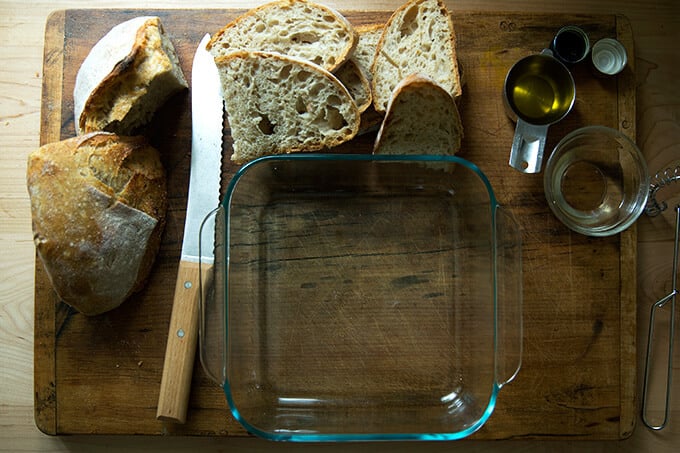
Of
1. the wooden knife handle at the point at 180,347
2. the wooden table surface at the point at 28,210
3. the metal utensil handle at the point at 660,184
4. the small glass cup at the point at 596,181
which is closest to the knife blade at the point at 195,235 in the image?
the wooden knife handle at the point at 180,347

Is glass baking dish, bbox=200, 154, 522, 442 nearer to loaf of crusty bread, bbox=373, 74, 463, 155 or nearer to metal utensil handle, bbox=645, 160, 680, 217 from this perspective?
loaf of crusty bread, bbox=373, 74, 463, 155

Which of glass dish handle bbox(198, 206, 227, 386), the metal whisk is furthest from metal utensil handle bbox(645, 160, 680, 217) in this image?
glass dish handle bbox(198, 206, 227, 386)

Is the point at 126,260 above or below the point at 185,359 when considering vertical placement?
above

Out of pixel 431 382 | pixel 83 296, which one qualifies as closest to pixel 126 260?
pixel 83 296

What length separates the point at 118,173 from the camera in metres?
1.07

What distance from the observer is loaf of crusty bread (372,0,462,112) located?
1.10 metres

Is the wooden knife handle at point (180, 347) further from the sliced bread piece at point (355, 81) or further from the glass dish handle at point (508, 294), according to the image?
the glass dish handle at point (508, 294)

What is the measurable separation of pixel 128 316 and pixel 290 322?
33 centimetres

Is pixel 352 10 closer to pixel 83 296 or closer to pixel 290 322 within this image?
pixel 290 322

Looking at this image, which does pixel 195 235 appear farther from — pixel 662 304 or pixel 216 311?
pixel 662 304

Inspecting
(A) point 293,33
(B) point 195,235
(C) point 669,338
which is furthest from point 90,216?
(C) point 669,338

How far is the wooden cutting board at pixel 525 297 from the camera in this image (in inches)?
45.0

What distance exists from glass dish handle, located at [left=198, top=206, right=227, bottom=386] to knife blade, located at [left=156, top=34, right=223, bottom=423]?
0.01 meters

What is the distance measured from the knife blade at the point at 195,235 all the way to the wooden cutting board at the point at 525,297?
4 centimetres
